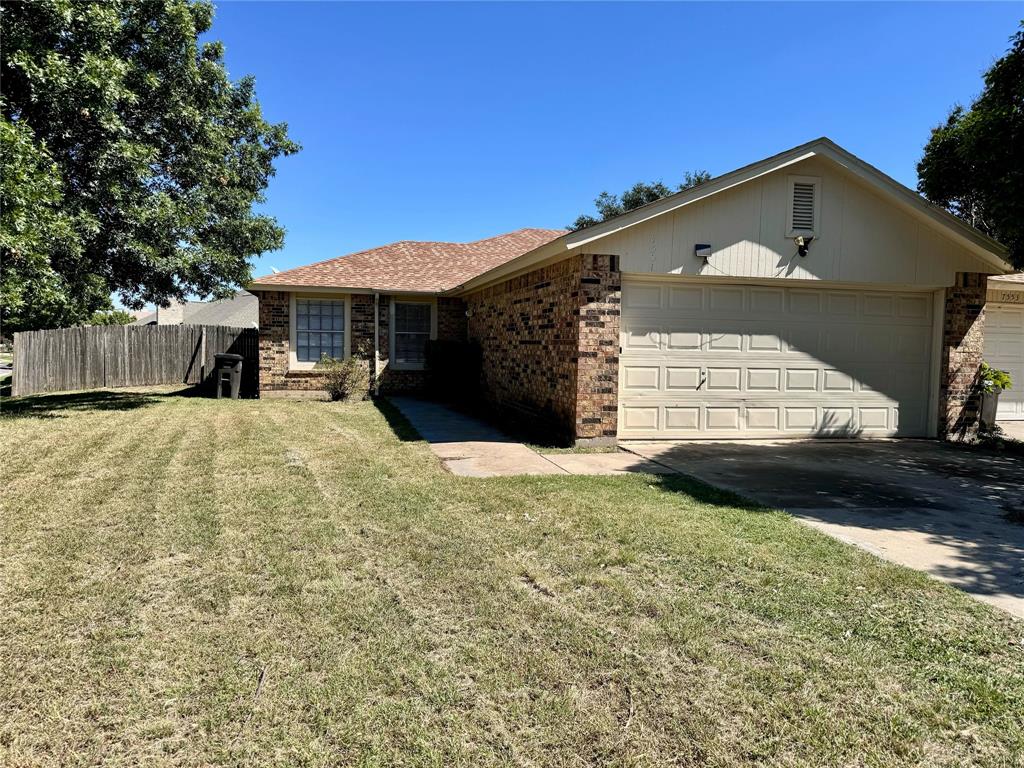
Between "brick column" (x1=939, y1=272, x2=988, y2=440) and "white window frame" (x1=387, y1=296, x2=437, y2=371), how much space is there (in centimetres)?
1057

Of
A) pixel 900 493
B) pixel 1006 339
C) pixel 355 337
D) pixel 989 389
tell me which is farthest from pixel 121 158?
pixel 1006 339

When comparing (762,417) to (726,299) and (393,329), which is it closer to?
(726,299)

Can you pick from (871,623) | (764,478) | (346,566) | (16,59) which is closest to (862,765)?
(871,623)

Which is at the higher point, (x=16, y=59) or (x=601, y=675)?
(x=16, y=59)

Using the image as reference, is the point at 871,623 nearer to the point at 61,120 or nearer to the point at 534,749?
the point at 534,749

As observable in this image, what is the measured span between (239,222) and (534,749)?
48.3ft

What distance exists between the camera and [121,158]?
10.8 metres

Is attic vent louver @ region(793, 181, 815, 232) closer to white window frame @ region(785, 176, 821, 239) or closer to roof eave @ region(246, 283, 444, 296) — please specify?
white window frame @ region(785, 176, 821, 239)

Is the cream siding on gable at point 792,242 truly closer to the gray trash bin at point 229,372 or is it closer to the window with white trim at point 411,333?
the window with white trim at point 411,333

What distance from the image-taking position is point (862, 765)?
2.25m

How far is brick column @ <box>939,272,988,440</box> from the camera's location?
31.1 feet

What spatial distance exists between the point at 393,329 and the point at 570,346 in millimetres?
7996

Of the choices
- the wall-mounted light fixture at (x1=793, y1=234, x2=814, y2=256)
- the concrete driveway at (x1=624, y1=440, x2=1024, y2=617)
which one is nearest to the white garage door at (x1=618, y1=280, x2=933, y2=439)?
the concrete driveway at (x1=624, y1=440, x2=1024, y2=617)

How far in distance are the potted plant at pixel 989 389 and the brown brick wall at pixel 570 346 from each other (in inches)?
240
